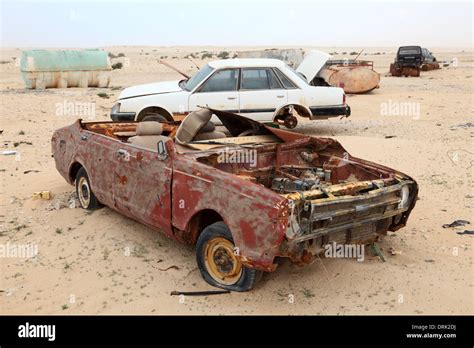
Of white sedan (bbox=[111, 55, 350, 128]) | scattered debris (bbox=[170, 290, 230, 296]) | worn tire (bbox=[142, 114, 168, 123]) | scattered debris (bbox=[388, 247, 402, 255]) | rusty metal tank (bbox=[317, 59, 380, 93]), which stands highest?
rusty metal tank (bbox=[317, 59, 380, 93])

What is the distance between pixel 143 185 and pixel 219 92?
18.1 feet

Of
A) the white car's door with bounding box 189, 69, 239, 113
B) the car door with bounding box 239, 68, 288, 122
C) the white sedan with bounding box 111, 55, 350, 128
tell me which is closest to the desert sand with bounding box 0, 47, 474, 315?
the white sedan with bounding box 111, 55, 350, 128

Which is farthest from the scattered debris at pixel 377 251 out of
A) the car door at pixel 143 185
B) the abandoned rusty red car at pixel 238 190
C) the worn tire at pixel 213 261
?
the car door at pixel 143 185

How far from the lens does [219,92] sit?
10500 millimetres

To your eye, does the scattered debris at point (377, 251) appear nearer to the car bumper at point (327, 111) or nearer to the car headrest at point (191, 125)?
the car headrest at point (191, 125)

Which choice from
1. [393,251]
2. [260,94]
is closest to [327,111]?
[260,94]

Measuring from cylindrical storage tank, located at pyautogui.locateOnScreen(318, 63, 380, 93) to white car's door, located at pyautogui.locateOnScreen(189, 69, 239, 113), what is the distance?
31.9 feet

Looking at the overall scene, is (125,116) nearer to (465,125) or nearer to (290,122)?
(290,122)

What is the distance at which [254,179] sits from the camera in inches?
203

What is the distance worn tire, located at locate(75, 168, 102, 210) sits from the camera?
6477 millimetres
